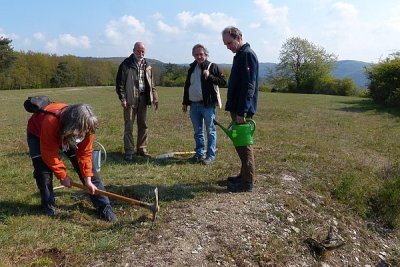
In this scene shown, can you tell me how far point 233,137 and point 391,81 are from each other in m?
22.3

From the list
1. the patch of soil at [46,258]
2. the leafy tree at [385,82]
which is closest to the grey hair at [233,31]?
the patch of soil at [46,258]

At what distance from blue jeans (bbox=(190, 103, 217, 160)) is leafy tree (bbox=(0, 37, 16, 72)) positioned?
185 ft

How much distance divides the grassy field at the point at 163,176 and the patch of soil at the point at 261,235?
30 cm

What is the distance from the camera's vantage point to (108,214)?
4.83 metres

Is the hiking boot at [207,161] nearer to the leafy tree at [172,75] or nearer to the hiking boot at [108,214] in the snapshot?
the hiking boot at [108,214]

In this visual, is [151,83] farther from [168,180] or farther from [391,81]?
[391,81]

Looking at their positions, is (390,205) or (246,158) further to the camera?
(390,205)

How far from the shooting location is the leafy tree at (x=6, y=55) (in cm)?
5512

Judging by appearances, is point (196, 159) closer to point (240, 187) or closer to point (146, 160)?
point (146, 160)

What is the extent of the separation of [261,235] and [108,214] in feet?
6.36

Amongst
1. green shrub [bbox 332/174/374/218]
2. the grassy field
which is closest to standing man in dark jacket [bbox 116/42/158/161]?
the grassy field

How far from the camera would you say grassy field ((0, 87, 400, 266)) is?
433 centimetres

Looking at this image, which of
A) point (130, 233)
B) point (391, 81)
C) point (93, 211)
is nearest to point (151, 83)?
point (93, 211)

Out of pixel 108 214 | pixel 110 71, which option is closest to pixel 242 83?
pixel 108 214
